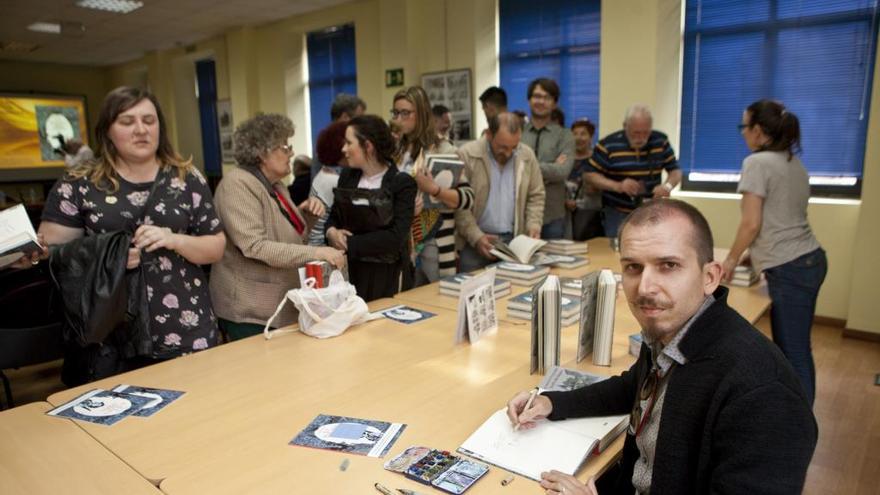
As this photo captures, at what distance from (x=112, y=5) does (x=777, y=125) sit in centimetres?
774

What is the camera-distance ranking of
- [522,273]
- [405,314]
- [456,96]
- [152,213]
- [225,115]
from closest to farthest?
[152,213]
[405,314]
[522,273]
[456,96]
[225,115]

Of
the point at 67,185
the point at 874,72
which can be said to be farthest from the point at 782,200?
the point at 67,185

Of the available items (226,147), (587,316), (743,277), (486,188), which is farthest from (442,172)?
(226,147)

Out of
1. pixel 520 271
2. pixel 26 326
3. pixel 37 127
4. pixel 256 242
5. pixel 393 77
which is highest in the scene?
pixel 393 77

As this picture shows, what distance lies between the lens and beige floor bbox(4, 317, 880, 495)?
2.58m

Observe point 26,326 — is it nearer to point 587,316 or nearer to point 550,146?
point 587,316

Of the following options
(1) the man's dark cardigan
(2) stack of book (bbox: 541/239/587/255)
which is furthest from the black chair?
(1) the man's dark cardigan

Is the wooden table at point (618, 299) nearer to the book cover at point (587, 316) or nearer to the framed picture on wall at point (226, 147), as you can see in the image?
the book cover at point (587, 316)

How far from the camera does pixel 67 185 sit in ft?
6.28

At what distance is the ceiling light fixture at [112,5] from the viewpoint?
715cm

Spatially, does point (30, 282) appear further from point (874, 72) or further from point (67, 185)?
point (874, 72)

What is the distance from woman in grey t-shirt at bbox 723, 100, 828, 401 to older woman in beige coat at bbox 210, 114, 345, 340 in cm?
181

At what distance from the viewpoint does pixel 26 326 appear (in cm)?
287

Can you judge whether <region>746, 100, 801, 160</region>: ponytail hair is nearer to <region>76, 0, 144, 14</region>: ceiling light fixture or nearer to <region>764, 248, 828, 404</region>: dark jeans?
<region>764, 248, 828, 404</region>: dark jeans
